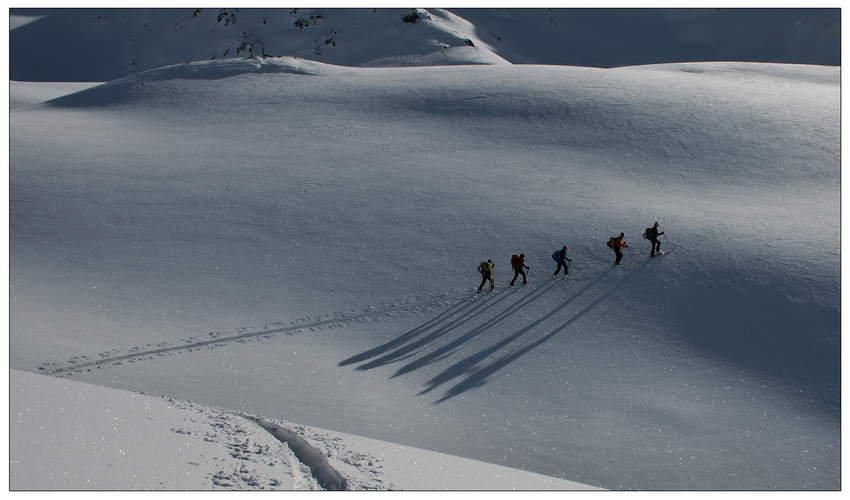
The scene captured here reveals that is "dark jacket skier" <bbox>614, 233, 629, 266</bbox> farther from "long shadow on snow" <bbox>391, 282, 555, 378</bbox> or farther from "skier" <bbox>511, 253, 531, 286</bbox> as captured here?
"skier" <bbox>511, 253, 531, 286</bbox>

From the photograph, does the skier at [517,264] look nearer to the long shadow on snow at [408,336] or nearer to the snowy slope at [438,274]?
the snowy slope at [438,274]

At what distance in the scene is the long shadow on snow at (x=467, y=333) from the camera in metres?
13.0

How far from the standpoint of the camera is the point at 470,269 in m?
17.0

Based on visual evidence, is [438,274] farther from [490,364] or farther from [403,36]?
[403,36]

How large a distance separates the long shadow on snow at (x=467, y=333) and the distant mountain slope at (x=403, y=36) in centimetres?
4616

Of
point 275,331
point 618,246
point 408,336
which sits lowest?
point 408,336

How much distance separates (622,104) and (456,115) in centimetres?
776

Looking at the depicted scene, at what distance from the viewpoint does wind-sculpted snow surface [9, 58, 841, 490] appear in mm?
11289

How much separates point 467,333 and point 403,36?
2129 inches

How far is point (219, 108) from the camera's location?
29281mm

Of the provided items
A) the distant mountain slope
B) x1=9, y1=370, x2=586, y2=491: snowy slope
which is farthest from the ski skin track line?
the distant mountain slope

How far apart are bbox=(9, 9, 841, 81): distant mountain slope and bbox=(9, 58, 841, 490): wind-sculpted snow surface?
34717mm

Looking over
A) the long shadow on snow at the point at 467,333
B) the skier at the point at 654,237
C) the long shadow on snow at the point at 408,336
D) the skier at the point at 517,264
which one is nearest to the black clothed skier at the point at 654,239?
the skier at the point at 654,237

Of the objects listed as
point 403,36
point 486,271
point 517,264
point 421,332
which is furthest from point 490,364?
point 403,36
